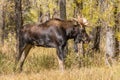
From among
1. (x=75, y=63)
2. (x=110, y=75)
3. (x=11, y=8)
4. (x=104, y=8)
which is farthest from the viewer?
(x=11, y=8)

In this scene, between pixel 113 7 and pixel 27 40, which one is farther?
pixel 113 7

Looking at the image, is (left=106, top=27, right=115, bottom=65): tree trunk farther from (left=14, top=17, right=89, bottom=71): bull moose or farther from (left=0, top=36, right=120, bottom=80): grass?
(left=14, top=17, right=89, bottom=71): bull moose

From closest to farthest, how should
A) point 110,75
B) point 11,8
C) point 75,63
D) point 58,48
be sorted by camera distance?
1. point 110,75
2. point 58,48
3. point 75,63
4. point 11,8

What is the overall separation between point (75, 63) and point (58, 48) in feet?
3.31

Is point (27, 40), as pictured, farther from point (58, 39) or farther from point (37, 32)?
point (58, 39)

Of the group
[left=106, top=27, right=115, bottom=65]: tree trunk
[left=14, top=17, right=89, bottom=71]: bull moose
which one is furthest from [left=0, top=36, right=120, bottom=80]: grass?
[left=14, top=17, right=89, bottom=71]: bull moose

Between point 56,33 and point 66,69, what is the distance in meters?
1.10

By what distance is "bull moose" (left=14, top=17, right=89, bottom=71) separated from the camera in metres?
10.1

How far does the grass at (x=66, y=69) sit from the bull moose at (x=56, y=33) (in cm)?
50

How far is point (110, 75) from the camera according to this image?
25.3 feet

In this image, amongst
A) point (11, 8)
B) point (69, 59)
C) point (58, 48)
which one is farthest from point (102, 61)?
point (11, 8)

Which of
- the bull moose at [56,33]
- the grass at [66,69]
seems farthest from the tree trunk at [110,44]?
the bull moose at [56,33]

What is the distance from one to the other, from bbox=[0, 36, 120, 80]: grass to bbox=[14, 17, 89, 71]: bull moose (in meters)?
0.50

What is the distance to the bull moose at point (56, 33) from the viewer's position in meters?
10.1
